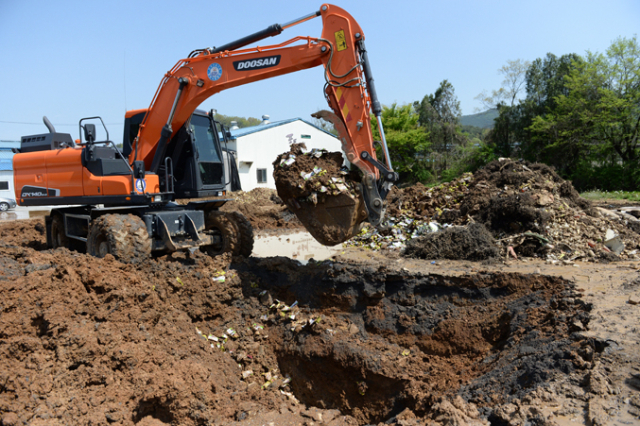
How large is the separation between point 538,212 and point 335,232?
5565mm

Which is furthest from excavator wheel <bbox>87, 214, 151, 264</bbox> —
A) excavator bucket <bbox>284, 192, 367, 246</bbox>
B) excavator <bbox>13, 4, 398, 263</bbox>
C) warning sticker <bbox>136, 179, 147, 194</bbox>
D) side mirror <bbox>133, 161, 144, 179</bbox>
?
excavator bucket <bbox>284, 192, 367, 246</bbox>

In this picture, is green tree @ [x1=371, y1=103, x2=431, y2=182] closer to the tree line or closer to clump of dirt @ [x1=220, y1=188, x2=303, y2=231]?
the tree line

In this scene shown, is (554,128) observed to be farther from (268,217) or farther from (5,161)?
(5,161)

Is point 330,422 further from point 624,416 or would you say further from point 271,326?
point 624,416

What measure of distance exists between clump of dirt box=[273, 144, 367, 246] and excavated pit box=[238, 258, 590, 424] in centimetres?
83

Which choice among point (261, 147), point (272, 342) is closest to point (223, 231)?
point (272, 342)

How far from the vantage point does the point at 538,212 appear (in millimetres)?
8789

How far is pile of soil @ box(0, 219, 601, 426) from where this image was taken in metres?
3.75

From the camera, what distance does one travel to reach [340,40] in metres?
5.60

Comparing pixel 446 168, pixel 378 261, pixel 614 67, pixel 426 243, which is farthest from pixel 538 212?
pixel 446 168

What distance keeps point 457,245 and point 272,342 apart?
15.3ft

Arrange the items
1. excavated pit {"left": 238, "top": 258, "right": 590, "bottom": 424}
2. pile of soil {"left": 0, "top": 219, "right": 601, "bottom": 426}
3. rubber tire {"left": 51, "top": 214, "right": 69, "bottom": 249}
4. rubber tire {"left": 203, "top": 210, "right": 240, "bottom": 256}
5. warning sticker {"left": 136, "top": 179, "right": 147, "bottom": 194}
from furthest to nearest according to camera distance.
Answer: rubber tire {"left": 51, "top": 214, "right": 69, "bottom": 249} → rubber tire {"left": 203, "top": 210, "right": 240, "bottom": 256} → warning sticker {"left": 136, "top": 179, "right": 147, "bottom": 194} → excavated pit {"left": 238, "top": 258, "right": 590, "bottom": 424} → pile of soil {"left": 0, "top": 219, "right": 601, "bottom": 426}

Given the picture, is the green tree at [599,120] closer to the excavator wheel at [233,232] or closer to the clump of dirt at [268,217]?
the clump of dirt at [268,217]

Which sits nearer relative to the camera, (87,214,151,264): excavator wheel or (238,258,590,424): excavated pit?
(238,258,590,424): excavated pit
